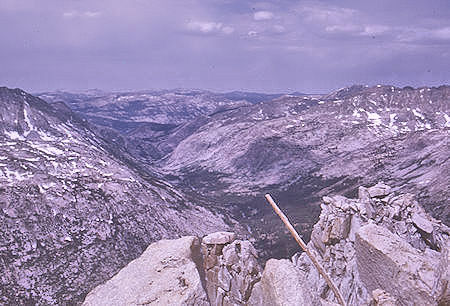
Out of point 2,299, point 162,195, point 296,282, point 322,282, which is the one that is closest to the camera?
point 296,282

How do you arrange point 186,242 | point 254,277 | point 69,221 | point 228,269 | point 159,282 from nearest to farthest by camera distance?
point 159,282 < point 186,242 < point 254,277 < point 228,269 < point 69,221

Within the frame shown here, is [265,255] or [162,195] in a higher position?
[162,195]

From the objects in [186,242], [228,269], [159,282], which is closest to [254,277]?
[228,269]

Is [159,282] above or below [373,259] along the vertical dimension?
above

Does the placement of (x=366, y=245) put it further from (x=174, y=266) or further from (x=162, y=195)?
(x=162, y=195)

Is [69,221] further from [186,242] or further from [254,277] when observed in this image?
[254,277]

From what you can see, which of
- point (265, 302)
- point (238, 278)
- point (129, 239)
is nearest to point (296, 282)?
point (265, 302)

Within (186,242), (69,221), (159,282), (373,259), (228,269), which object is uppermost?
(186,242)

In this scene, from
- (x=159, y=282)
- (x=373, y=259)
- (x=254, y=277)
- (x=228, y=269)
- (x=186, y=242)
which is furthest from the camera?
(x=373, y=259)

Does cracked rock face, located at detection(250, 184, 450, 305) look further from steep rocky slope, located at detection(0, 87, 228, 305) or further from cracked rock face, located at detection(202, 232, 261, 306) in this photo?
steep rocky slope, located at detection(0, 87, 228, 305)

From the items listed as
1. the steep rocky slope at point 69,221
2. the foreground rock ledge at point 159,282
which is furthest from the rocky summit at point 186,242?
the steep rocky slope at point 69,221
